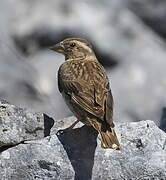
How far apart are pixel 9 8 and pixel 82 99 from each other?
8.33 metres

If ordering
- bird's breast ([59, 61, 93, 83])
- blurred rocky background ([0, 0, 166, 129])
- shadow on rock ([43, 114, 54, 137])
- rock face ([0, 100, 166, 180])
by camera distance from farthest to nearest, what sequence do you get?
blurred rocky background ([0, 0, 166, 129]) → bird's breast ([59, 61, 93, 83]) → shadow on rock ([43, 114, 54, 137]) → rock face ([0, 100, 166, 180])

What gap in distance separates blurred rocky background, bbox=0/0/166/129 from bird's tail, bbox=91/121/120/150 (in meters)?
6.56

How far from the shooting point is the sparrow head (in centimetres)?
1331

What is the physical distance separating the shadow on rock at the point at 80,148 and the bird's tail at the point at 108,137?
15 centimetres

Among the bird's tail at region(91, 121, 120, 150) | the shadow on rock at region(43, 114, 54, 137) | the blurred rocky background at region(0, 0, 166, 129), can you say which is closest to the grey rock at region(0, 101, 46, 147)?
the shadow on rock at region(43, 114, 54, 137)

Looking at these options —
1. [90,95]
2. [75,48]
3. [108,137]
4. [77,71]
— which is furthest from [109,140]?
[75,48]

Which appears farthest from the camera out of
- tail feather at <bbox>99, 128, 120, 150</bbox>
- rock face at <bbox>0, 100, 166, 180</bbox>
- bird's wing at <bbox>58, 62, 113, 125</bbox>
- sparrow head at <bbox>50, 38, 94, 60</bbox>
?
sparrow head at <bbox>50, 38, 94, 60</bbox>

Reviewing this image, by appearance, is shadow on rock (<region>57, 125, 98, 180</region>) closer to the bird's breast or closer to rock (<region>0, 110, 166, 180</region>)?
rock (<region>0, 110, 166, 180</region>)

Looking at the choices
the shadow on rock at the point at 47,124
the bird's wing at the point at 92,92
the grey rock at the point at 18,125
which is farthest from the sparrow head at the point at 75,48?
the grey rock at the point at 18,125

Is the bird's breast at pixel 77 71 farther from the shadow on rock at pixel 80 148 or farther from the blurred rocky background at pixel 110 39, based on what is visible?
the blurred rocky background at pixel 110 39

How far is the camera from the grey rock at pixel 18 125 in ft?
36.5

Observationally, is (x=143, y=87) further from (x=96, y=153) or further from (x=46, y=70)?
(x=96, y=153)

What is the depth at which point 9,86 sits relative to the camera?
16.0m

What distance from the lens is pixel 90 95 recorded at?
459 inches
